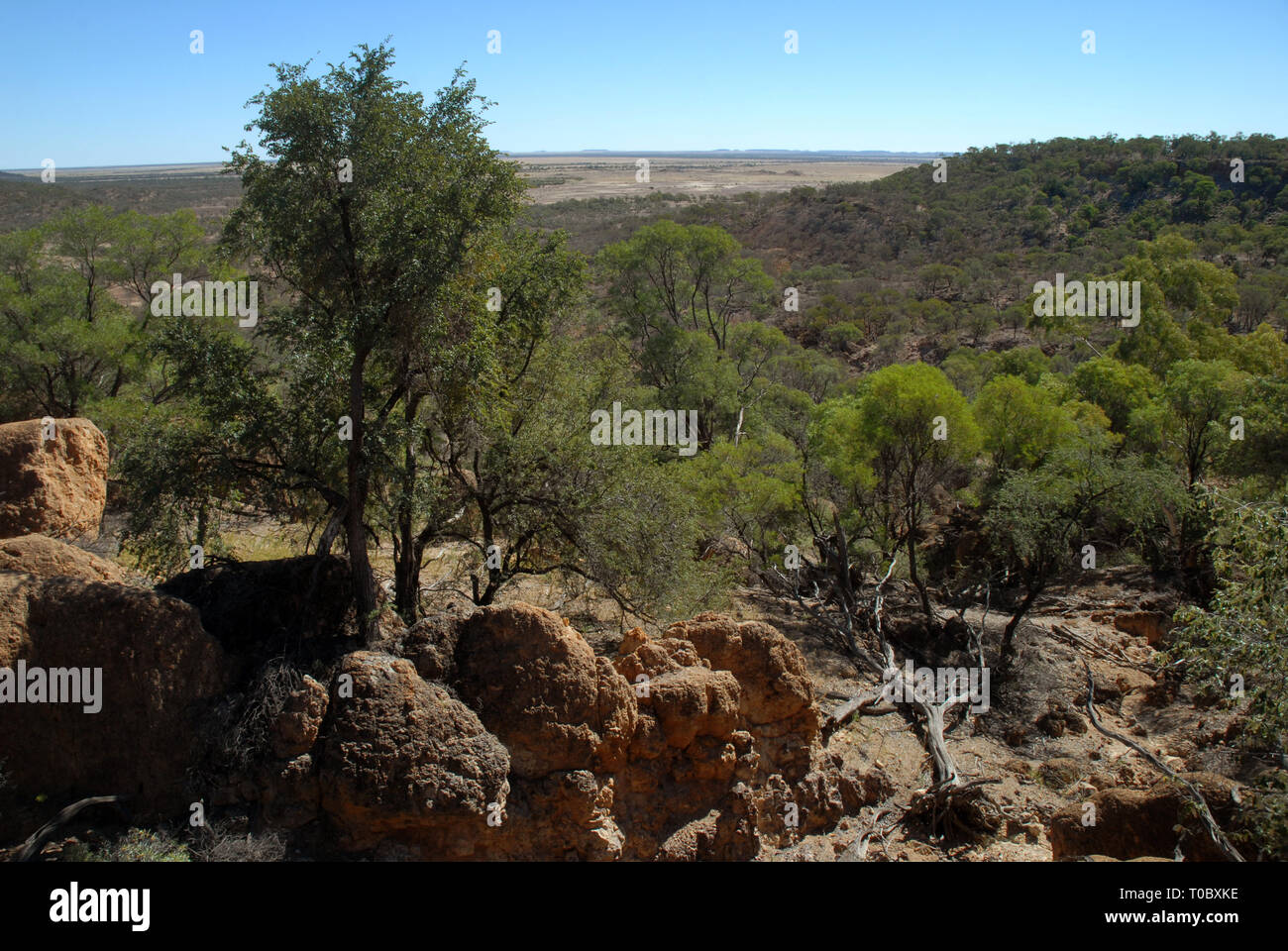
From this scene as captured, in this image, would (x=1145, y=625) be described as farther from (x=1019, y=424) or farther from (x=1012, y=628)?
(x=1019, y=424)

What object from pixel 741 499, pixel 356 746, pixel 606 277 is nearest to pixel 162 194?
pixel 606 277

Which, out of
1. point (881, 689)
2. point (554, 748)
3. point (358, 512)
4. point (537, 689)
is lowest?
point (881, 689)

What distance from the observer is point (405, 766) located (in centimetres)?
630

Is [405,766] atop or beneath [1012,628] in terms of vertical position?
atop

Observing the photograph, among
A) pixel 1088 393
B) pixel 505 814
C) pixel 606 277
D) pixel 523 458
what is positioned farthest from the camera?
pixel 606 277

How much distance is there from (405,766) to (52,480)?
311 inches

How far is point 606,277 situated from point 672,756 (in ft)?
74.1

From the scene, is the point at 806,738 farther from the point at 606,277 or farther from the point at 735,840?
the point at 606,277

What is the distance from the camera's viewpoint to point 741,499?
55.4ft

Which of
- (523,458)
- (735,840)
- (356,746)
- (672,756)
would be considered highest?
(523,458)

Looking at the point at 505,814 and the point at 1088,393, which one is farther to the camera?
the point at 1088,393

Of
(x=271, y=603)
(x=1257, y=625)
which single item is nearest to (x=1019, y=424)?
(x=1257, y=625)

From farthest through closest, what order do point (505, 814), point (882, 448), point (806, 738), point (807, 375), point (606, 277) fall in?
point (807, 375) → point (606, 277) → point (882, 448) → point (806, 738) → point (505, 814)

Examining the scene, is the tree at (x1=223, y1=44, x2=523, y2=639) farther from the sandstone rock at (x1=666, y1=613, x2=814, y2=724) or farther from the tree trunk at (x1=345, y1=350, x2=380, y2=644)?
the sandstone rock at (x1=666, y1=613, x2=814, y2=724)
